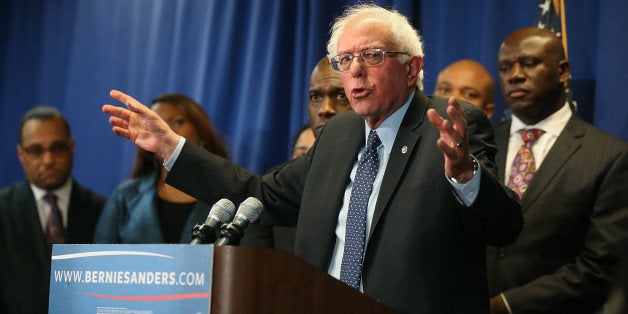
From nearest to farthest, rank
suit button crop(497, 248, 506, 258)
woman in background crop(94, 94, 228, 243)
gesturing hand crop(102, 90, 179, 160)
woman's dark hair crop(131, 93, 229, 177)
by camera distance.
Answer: gesturing hand crop(102, 90, 179, 160) → suit button crop(497, 248, 506, 258) → woman in background crop(94, 94, 228, 243) → woman's dark hair crop(131, 93, 229, 177)

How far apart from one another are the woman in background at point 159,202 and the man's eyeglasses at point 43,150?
1.89 ft

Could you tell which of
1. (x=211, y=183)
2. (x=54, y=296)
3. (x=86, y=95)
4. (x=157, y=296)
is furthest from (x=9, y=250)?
(x=157, y=296)

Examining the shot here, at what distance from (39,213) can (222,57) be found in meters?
1.56

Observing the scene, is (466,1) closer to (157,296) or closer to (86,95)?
(86,95)

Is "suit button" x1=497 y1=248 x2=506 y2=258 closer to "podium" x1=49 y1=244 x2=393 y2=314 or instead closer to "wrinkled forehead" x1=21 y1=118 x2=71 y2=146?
"podium" x1=49 y1=244 x2=393 y2=314

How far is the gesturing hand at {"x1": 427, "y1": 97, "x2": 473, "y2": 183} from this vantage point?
225cm

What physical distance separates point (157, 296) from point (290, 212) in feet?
3.78

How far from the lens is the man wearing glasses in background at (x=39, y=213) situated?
4633 millimetres

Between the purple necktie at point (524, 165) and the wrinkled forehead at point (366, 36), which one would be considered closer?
the wrinkled forehead at point (366, 36)

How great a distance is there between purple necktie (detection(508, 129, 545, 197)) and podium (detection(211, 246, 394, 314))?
1.93 m

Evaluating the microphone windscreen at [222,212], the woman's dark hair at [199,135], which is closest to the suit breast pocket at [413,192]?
the microphone windscreen at [222,212]

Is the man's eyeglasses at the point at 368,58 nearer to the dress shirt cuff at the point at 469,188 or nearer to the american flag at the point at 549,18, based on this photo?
the dress shirt cuff at the point at 469,188

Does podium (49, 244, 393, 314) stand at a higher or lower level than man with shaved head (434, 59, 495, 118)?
lower

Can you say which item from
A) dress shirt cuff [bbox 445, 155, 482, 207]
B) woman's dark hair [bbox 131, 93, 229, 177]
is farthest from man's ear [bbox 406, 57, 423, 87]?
woman's dark hair [bbox 131, 93, 229, 177]
